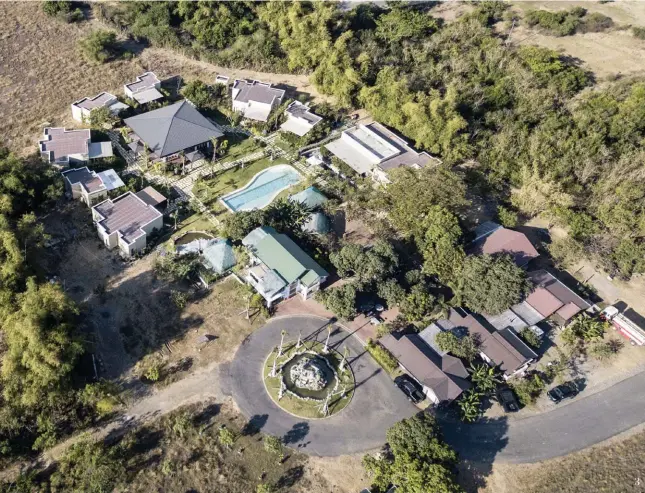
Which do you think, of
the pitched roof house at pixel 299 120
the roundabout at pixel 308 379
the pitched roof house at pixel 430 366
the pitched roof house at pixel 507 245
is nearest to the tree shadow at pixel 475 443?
the pitched roof house at pixel 430 366

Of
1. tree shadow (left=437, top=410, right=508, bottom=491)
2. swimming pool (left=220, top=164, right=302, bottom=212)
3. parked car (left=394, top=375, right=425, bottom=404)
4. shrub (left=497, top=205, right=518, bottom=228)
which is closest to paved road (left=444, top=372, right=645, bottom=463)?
tree shadow (left=437, top=410, right=508, bottom=491)

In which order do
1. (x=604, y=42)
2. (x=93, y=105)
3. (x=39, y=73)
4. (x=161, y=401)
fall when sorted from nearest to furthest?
1. (x=161, y=401)
2. (x=93, y=105)
3. (x=39, y=73)
4. (x=604, y=42)

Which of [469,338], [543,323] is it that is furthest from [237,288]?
[543,323]

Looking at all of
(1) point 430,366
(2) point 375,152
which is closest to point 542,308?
(1) point 430,366

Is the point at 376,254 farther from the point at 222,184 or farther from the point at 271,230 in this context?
the point at 222,184

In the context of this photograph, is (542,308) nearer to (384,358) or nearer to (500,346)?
(500,346)

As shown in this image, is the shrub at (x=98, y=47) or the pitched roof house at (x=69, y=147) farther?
the shrub at (x=98, y=47)

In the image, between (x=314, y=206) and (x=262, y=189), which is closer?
(x=314, y=206)

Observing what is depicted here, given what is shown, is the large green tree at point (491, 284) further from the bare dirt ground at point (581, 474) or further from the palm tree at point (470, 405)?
the bare dirt ground at point (581, 474)
